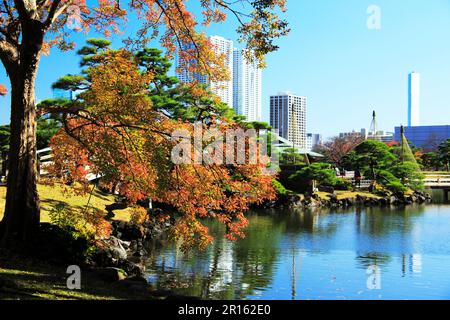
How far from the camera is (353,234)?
1822cm

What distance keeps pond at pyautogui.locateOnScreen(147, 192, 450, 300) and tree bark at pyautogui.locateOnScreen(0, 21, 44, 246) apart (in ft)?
10.4

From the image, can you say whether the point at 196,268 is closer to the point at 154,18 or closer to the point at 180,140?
the point at 180,140

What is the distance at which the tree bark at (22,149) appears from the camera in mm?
8828

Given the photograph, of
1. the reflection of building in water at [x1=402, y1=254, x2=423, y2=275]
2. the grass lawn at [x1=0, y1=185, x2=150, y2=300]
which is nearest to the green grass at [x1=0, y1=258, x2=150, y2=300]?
the grass lawn at [x1=0, y1=185, x2=150, y2=300]

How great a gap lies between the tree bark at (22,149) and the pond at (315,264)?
3.17 meters

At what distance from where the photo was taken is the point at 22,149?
350 inches

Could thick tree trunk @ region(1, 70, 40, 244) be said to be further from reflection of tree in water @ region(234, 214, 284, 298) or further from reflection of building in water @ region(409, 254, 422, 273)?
reflection of building in water @ region(409, 254, 422, 273)

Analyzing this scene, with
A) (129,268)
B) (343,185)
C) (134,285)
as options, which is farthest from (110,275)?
(343,185)

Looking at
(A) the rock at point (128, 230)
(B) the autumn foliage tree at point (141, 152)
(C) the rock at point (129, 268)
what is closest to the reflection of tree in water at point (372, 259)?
(B) the autumn foliage tree at point (141, 152)

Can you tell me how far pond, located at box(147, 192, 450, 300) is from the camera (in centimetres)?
1001

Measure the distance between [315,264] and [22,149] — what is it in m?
7.93

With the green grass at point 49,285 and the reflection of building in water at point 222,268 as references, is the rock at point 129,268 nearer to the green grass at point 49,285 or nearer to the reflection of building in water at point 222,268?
the reflection of building in water at point 222,268

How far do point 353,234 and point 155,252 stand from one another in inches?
322

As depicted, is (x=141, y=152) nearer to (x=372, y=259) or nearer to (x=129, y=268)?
(x=129, y=268)
